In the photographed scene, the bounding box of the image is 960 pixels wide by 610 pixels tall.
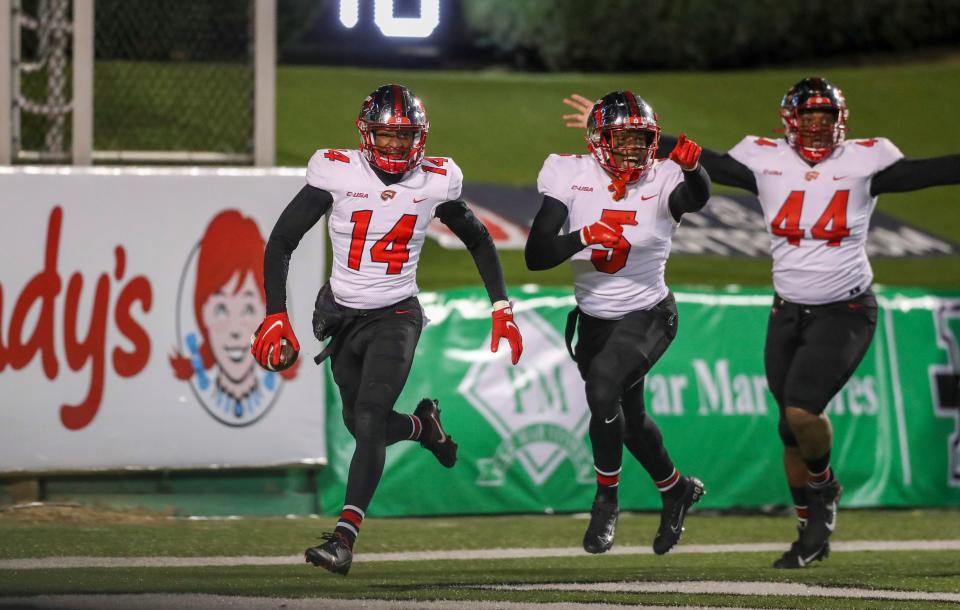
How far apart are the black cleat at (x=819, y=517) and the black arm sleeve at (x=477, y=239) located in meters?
2.17

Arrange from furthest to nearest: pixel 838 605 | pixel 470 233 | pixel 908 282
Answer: pixel 908 282
pixel 470 233
pixel 838 605

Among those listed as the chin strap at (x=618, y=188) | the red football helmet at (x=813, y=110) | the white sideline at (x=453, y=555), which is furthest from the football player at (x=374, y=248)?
the red football helmet at (x=813, y=110)

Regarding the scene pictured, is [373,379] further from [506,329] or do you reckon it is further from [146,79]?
[146,79]

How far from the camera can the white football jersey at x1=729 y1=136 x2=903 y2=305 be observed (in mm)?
8766

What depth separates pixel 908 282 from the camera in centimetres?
1653

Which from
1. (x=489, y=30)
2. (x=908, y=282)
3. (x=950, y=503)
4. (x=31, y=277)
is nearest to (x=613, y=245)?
(x=31, y=277)

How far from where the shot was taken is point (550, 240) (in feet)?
26.3

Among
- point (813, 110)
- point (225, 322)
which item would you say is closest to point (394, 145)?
point (813, 110)

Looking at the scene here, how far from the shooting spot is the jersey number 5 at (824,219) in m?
8.76

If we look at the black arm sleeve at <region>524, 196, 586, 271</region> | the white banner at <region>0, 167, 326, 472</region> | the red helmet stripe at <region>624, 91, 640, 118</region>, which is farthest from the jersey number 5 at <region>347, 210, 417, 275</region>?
the white banner at <region>0, 167, 326, 472</region>

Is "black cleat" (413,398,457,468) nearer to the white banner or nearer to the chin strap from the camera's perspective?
the chin strap

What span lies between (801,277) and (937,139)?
14.3 m

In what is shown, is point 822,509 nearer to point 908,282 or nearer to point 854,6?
point 908,282

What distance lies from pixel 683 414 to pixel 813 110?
3.49 meters
